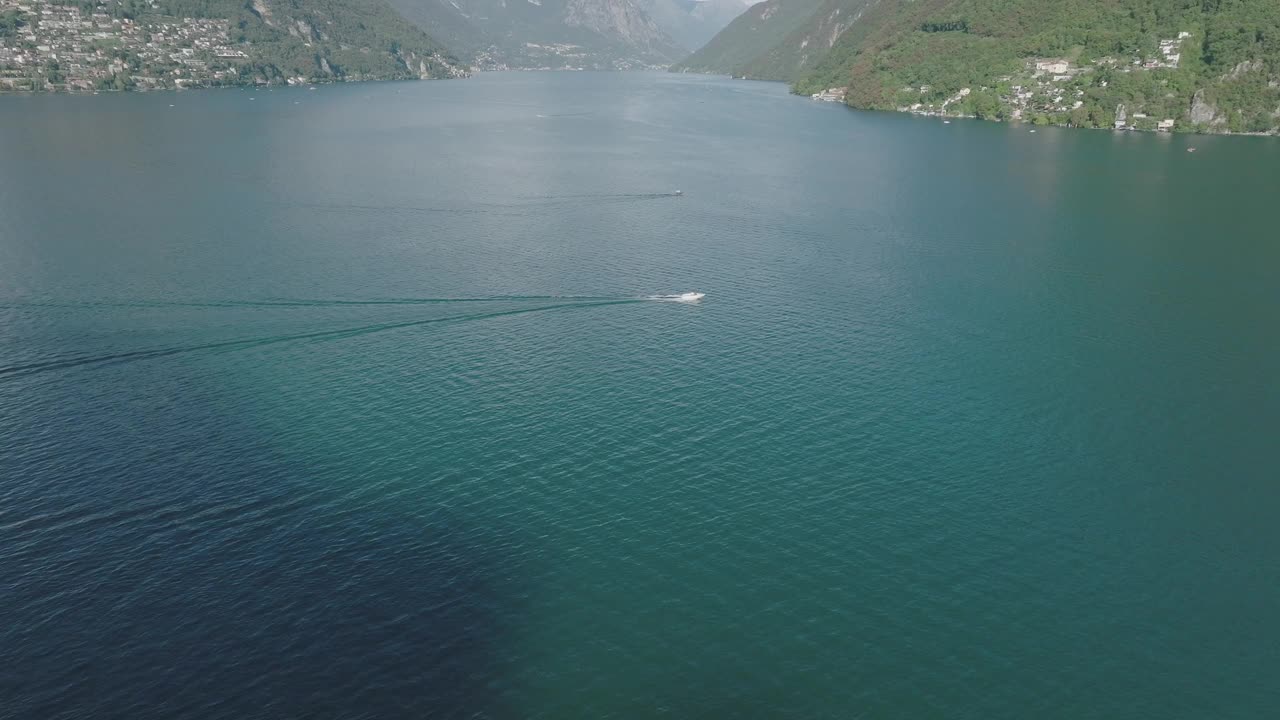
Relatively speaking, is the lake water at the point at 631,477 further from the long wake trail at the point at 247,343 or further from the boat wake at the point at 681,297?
A: the boat wake at the point at 681,297

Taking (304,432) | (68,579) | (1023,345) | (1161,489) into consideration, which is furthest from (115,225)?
(1161,489)

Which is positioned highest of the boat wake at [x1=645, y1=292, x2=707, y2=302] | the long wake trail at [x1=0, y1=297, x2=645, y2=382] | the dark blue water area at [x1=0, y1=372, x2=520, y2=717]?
the boat wake at [x1=645, y1=292, x2=707, y2=302]

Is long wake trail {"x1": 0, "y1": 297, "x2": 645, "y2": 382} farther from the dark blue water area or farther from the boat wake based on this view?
the dark blue water area

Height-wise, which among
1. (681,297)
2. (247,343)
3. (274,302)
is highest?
(274,302)

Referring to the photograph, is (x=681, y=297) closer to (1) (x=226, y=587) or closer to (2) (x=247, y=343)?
(2) (x=247, y=343)

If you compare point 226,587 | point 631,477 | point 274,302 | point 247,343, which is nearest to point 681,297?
point 631,477

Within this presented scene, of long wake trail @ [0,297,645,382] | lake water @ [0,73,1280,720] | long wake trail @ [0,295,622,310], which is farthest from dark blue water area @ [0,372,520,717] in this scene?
long wake trail @ [0,295,622,310]

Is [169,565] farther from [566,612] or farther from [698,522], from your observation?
[698,522]
